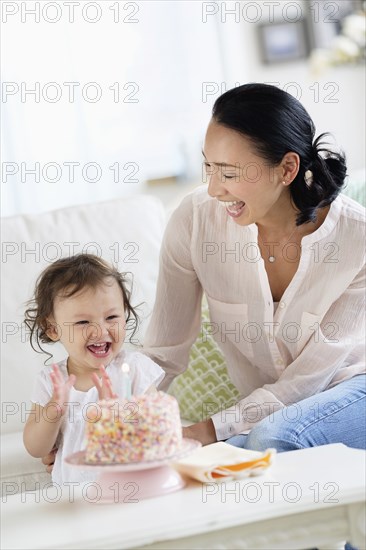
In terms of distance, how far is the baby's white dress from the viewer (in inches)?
67.0

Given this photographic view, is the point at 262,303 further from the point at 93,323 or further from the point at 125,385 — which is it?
the point at 125,385

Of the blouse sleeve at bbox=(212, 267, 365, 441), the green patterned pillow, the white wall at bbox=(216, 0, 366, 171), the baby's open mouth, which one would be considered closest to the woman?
the blouse sleeve at bbox=(212, 267, 365, 441)

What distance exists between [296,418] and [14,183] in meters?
2.46

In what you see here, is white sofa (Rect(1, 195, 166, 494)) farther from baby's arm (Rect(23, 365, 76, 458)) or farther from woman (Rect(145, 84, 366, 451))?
baby's arm (Rect(23, 365, 76, 458))

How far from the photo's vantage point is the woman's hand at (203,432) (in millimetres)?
1878

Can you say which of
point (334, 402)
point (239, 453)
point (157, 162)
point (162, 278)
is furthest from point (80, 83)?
point (239, 453)

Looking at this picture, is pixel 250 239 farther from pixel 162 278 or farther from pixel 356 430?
pixel 356 430

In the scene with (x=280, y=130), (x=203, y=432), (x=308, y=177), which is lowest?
(x=203, y=432)

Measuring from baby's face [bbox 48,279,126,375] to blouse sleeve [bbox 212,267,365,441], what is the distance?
0.32 meters

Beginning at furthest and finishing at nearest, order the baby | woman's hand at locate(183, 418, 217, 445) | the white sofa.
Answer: the white sofa < woman's hand at locate(183, 418, 217, 445) < the baby

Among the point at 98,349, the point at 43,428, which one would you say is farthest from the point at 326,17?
the point at 43,428

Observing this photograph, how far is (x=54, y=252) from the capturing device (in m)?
2.38

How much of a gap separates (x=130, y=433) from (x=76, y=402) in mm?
451

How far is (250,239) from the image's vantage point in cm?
202
